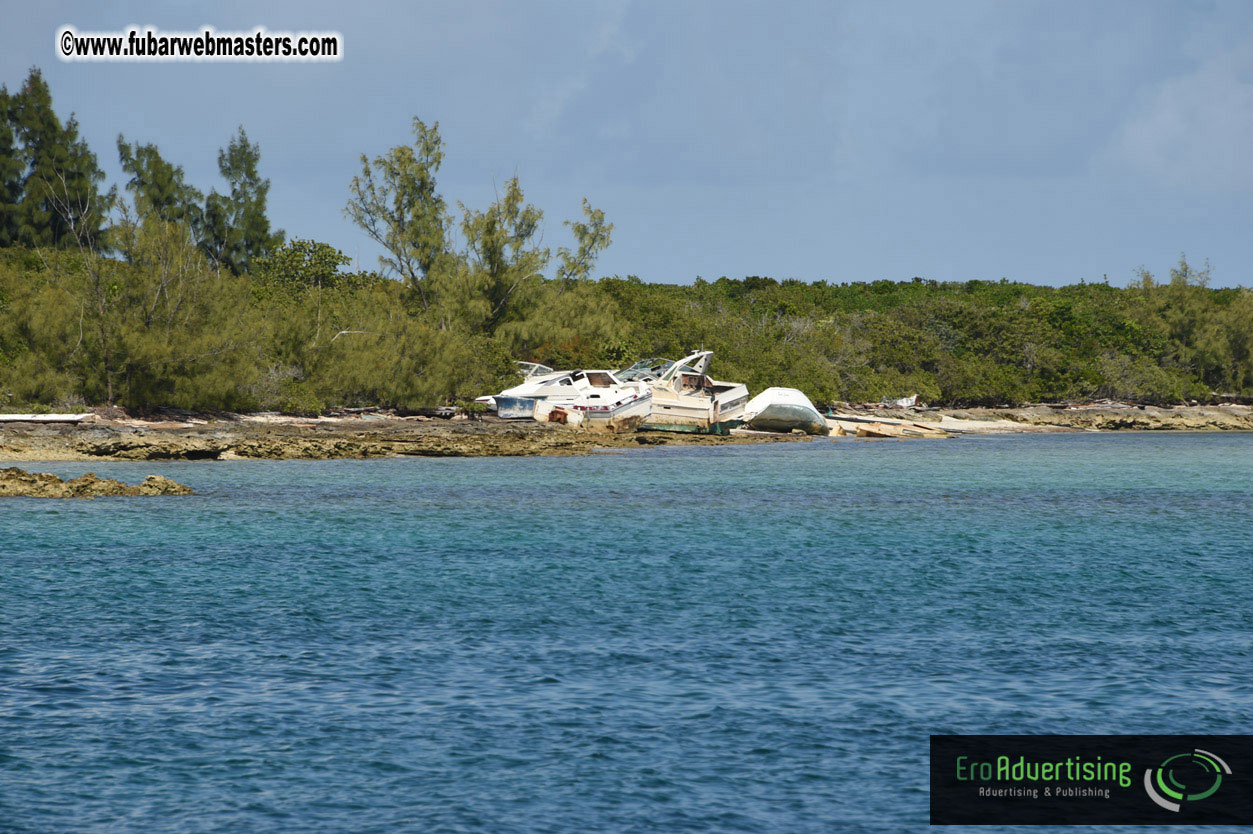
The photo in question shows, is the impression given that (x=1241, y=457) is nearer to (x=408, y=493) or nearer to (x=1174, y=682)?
(x=408, y=493)

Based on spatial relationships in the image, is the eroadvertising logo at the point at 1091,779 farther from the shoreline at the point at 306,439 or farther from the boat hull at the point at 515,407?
the boat hull at the point at 515,407

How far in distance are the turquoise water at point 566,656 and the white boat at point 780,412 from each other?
35.2 metres

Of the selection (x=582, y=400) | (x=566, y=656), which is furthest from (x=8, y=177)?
(x=566, y=656)

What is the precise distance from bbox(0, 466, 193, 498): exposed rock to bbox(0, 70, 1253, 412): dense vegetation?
1534 centimetres

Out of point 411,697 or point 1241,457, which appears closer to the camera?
point 411,697

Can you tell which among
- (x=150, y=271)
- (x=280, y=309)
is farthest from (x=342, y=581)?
(x=280, y=309)

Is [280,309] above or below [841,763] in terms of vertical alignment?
above

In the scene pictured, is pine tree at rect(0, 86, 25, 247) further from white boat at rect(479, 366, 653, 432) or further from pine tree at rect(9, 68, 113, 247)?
white boat at rect(479, 366, 653, 432)

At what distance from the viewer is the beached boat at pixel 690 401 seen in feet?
185

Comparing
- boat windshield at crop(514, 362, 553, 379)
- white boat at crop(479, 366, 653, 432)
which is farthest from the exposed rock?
boat windshield at crop(514, 362, 553, 379)

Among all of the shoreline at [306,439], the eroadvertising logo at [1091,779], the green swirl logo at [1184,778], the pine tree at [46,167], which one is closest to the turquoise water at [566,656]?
the eroadvertising logo at [1091,779]

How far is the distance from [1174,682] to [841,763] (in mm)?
4161

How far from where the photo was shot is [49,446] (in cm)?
3631

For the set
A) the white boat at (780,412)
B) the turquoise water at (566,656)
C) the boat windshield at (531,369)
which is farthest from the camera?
the white boat at (780,412)
